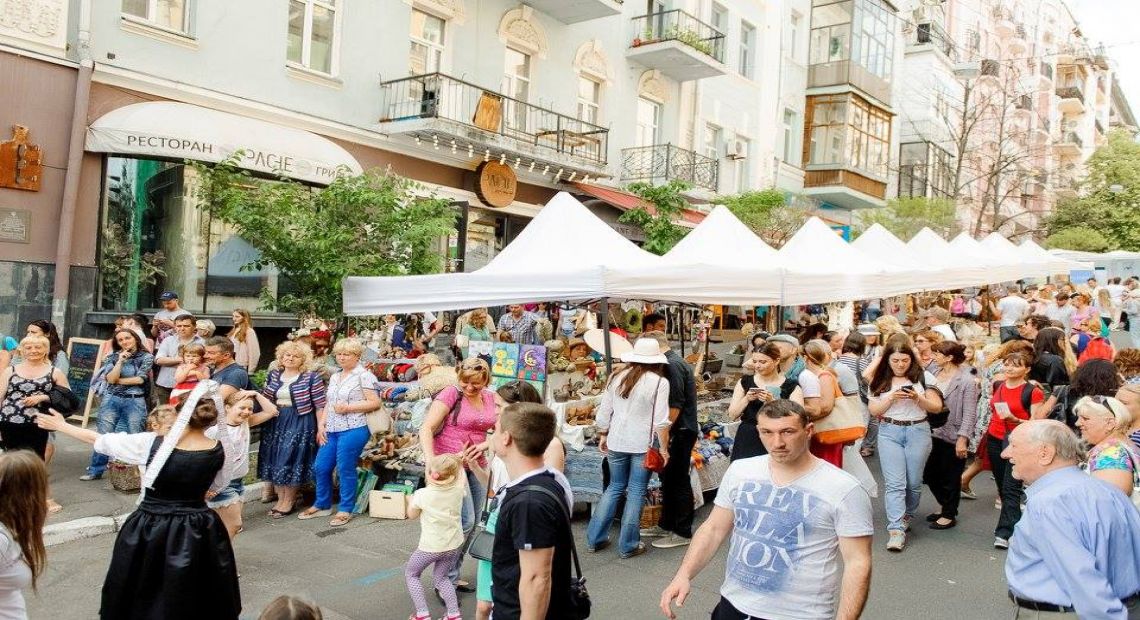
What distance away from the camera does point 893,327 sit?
10656mm

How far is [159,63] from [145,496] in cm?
987

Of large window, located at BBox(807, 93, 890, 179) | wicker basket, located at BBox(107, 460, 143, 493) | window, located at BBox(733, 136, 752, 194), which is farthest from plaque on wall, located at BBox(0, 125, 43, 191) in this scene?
large window, located at BBox(807, 93, 890, 179)

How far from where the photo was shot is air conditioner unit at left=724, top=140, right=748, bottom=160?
23.3 m

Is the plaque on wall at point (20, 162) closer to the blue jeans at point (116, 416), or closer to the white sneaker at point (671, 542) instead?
the blue jeans at point (116, 416)

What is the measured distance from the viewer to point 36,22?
10.6 metres

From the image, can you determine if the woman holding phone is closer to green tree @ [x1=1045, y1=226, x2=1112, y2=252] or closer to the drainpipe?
the drainpipe

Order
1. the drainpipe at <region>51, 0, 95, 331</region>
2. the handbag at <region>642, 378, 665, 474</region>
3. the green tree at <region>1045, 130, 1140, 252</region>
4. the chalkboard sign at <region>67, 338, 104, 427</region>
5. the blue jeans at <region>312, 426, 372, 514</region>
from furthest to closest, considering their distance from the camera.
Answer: the green tree at <region>1045, 130, 1140, 252</region> → the drainpipe at <region>51, 0, 95, 331</region> → the chalkboard sign at <region>67, 338, 104, 427</region> → the blue jeans at <region>312, 426, 372, 514</region> → the handbag at <region>642, 378, 665, 474</region>

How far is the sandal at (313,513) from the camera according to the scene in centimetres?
703

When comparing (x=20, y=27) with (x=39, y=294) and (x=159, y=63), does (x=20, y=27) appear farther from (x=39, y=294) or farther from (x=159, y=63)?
(x=39, y=294)

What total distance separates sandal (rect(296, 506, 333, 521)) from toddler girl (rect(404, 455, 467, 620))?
2.40 meters

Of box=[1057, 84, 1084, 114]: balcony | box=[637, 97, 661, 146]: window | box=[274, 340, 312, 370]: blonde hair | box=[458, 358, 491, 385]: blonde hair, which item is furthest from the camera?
box=[1057, 84, 1084, 114]: balcony

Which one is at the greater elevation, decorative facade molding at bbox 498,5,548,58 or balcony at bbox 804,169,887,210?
decorative facade molding at bbox 498,5,548,58

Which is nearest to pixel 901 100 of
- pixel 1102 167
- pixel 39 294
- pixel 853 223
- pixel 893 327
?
pixel 853 223

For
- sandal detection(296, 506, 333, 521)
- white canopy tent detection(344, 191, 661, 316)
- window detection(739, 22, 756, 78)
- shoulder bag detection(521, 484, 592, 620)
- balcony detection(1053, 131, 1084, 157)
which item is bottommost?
sandal detection(296, 506, 333, 521)
